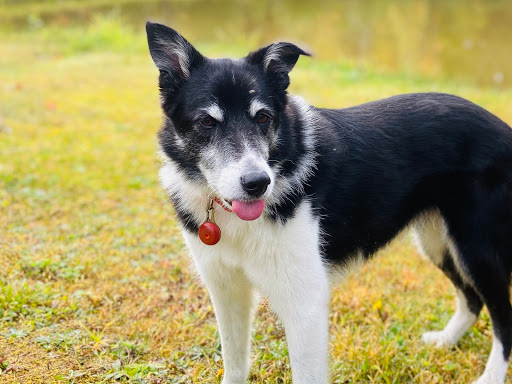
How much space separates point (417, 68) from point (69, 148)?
30.6ft

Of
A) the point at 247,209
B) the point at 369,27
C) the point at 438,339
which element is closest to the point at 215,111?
the point at 247,209

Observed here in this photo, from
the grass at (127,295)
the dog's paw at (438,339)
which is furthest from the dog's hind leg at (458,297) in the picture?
the grass at (127,295)

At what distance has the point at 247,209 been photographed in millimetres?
2492

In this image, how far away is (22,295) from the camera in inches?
139

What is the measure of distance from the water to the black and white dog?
985 cm

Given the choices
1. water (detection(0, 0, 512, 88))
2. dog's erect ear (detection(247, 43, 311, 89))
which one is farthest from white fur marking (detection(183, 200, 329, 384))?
water (detection(0, 0, 512, 88))

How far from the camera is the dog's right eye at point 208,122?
263cm

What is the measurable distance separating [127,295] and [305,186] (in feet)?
6.12

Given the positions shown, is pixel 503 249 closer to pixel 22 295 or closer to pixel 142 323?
pixel 142 323

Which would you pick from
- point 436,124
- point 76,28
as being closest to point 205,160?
point 436,124

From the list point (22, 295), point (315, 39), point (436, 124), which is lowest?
point (315, 39)

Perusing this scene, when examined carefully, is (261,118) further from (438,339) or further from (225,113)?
(438,339)

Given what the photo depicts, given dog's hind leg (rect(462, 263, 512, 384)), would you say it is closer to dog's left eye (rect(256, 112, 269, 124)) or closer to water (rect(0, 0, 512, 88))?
dog's left eye (rect(256, 112, 269, 124))

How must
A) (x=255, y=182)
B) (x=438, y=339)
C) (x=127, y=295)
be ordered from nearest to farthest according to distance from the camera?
(x=255, y=182)
(x=438, y=339)
(x=127, y=295)
